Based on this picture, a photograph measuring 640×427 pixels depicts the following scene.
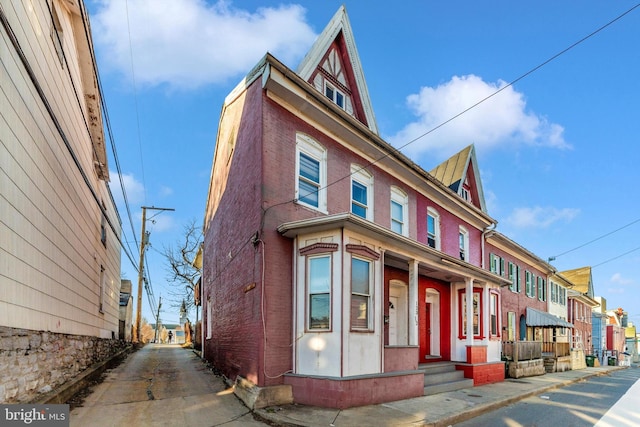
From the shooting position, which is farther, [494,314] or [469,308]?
[494,314]

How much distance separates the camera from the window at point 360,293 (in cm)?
941

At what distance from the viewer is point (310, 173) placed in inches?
431

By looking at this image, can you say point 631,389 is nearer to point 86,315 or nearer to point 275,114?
point 275,114

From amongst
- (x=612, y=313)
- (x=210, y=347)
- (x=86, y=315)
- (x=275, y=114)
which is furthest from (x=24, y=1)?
(x=612, y=313)

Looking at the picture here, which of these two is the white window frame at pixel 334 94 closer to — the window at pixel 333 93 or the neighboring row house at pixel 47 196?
the window at pixel 333 93

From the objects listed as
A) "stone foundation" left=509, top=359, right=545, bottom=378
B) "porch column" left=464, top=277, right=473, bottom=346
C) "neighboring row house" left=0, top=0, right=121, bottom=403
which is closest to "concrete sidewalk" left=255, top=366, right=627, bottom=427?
"porch column" left=464, top=277, right=473, bottom=346

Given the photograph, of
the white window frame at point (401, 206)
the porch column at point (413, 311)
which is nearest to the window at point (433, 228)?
the white window frame at point (401, 206)

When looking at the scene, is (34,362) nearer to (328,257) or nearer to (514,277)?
(328,257)

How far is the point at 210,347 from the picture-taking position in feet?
51.3

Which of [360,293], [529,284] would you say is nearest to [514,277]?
[529,284]

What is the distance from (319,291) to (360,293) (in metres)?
0.96

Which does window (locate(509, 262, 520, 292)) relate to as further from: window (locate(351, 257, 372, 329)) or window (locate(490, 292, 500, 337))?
window (locate(351, 257, 372, 329))

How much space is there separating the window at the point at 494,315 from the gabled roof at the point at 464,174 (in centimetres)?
464

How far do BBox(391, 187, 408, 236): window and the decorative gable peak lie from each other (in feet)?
7.59
